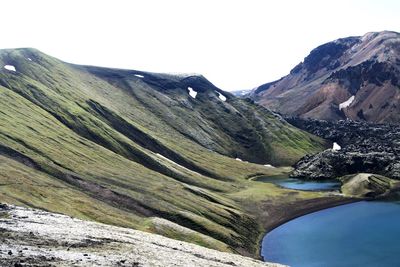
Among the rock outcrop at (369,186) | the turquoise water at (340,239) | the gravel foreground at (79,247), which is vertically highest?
the rock outcrop at (369,186)

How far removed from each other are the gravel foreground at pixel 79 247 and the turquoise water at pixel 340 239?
3646cm

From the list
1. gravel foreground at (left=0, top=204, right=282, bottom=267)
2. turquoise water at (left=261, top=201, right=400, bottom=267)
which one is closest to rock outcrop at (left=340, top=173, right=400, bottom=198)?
turquoise water at (left=261, top=201, right=400, bottom=267)

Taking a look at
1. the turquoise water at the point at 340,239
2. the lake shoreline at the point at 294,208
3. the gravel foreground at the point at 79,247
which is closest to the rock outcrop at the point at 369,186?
the lake shoreline at the point at 294,208

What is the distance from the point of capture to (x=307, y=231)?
131 m

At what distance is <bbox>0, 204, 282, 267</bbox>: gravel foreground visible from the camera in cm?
5012

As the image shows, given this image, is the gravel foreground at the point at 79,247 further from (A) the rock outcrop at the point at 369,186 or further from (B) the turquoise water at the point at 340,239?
(A) the rock outcrop at the point at 369,186

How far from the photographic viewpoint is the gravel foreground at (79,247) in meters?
50.1

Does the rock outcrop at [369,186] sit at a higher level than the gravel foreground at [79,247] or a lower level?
higher

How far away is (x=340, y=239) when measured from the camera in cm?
12000

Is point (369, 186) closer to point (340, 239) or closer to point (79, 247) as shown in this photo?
point (340, 239)

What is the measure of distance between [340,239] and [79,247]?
8430 cm

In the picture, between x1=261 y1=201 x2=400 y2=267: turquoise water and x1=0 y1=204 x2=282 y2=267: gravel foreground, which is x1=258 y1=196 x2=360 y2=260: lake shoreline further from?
x1=0 y1=204 x2=282 y2=267: gravel foreground

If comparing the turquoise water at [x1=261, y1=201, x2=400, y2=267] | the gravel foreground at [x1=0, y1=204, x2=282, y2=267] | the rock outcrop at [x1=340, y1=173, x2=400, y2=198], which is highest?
the rock outcrop at [x1=340, y1=173, x2=400, y2=198]

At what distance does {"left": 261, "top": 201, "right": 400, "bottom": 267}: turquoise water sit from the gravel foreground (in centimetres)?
3646
